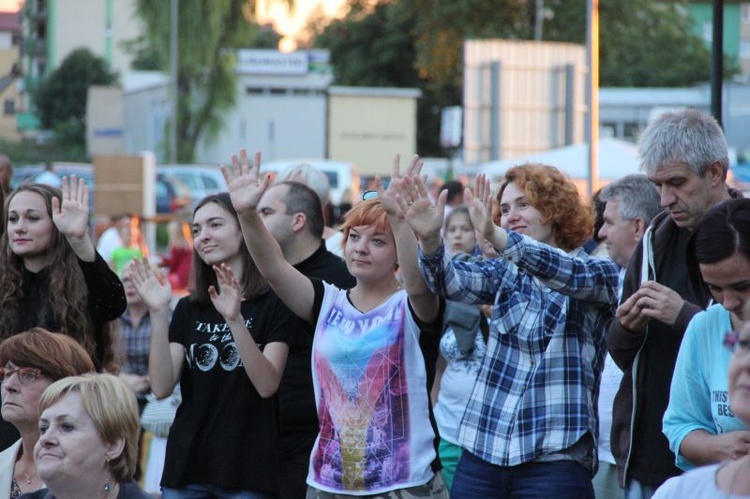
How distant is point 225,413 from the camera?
5.35m

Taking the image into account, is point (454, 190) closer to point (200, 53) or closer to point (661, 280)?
point (661, 280)

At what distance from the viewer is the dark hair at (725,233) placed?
12.2 ft

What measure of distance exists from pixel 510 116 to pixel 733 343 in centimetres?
1384

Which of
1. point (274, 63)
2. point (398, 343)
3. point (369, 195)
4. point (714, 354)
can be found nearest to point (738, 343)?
point (714, 354)

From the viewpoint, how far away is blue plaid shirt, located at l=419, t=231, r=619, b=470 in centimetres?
466

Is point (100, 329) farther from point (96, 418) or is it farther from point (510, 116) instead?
point (510, 116)

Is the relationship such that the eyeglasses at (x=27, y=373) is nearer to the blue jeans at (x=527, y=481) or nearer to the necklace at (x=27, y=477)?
the necklace at (x=27, y=477)

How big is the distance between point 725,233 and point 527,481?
137 centimetres

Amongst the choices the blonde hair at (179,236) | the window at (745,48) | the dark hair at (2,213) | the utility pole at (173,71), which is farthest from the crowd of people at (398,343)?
the window at (745,48)

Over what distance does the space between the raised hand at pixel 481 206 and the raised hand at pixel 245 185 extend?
85 cm

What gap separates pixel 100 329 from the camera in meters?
5.77

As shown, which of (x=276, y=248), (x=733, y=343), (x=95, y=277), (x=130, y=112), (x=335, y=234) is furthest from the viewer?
(x=130, y=112)

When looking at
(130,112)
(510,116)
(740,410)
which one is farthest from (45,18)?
(740,410)

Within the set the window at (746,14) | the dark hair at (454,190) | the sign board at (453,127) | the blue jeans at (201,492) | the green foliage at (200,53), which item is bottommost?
the blue jeans at (201,492)
